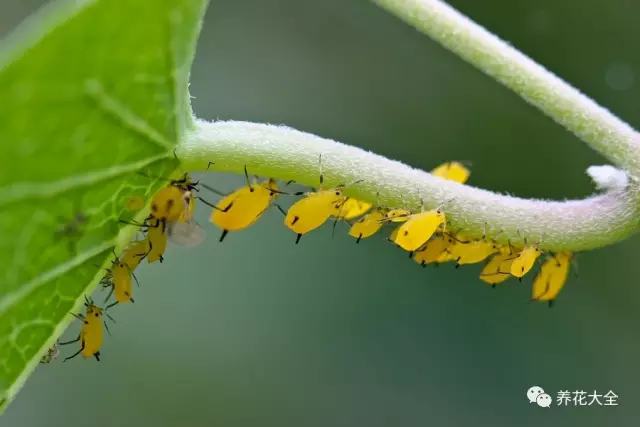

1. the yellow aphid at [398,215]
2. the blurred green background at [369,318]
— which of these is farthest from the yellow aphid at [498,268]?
the blurred green background at [369,318]

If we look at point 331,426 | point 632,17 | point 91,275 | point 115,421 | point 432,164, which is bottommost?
point 91,275

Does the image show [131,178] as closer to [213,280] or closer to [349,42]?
[213,280]

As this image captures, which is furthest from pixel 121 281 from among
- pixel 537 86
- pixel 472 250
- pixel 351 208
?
pixel 537 86

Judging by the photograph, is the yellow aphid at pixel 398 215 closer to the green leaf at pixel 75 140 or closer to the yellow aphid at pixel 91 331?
the green leaf at pixel 75 140

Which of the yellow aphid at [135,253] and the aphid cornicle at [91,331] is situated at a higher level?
the yellow aphid at [135,253]

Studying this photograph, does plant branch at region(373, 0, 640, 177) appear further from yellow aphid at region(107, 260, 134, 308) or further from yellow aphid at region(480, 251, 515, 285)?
yellow aphid at region(107, 260, 134, 308)

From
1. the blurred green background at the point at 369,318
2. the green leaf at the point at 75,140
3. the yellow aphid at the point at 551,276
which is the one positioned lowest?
the green leaf at the point at 75,140

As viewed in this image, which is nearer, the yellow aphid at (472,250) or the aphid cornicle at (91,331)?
the yellow aphid at (472,250)

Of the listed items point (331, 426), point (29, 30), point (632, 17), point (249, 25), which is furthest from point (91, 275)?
point (632, 17)
